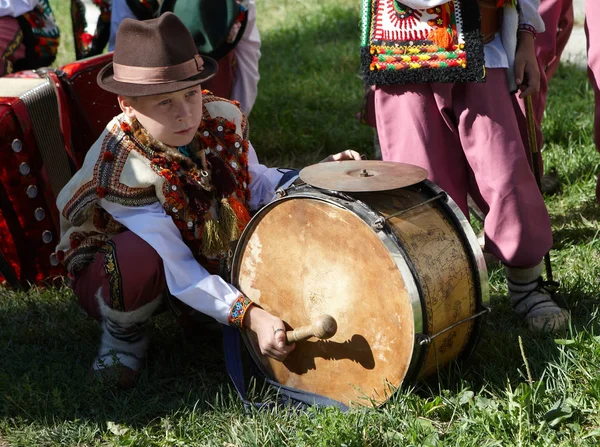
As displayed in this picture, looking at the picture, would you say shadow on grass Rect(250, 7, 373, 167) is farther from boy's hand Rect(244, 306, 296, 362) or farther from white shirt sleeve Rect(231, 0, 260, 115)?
boy's hand Rect(244, 306, 296, 362)

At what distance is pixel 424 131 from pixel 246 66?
166 centimetres

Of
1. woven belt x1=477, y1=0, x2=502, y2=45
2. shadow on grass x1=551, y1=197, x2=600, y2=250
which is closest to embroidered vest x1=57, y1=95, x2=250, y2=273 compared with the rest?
woven belt x1=477, y1=0, x2=502, y2=45

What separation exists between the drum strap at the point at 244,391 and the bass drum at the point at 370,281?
0.08 feet

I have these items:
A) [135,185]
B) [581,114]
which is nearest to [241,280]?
[135,185]

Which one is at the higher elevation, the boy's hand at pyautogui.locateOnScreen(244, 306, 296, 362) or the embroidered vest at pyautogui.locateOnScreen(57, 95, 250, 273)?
the embroidered vest at pyautogui.locateOnScreen(57, 95, 250, 273)

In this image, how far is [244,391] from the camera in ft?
9.23

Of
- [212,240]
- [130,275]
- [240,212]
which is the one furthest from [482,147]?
[130,275]

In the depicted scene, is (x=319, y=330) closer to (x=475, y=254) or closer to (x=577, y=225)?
(x=475, y=254)

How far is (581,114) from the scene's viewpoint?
516cm

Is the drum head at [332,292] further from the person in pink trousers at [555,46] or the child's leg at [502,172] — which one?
the person in pink trousers at [555,46]

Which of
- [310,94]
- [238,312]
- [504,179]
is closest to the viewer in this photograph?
[238,312]

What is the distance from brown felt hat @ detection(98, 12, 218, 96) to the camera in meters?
2.80

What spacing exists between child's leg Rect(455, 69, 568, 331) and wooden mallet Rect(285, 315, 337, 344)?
79 centimetres

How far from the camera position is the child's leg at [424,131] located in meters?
3.08
